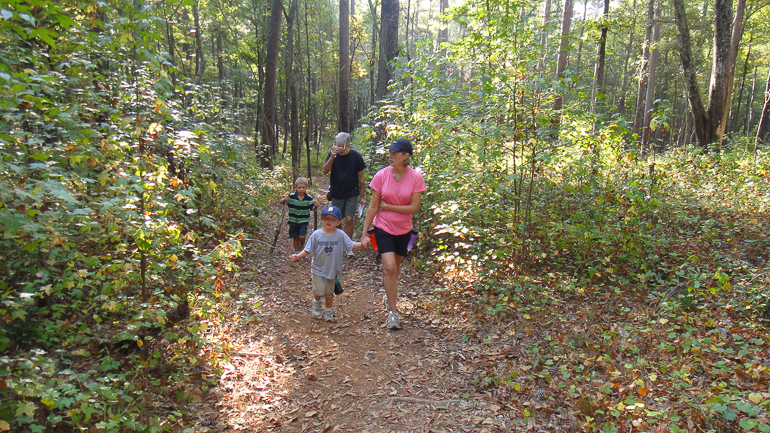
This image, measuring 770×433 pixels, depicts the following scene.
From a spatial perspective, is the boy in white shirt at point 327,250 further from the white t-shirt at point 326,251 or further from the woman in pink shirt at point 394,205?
the woman in pink shirt at point 394,205

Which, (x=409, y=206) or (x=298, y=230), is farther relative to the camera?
(x=298, y=230)

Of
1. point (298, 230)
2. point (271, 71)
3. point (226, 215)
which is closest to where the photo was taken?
point (298, 230)

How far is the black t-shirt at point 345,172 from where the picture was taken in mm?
7293

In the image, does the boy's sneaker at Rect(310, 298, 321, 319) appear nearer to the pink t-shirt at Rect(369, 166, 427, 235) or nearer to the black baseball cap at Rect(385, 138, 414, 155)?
the pink t-shirt at Rect(369, 166, 427, 235)

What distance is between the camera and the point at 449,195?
6902 mm

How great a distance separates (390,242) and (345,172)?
2.80m

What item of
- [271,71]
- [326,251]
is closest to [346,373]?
[326,251]

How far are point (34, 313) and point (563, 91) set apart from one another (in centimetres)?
664

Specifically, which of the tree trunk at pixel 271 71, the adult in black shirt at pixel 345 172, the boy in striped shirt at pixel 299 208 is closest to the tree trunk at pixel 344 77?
the tree trunk at pixel 271 71

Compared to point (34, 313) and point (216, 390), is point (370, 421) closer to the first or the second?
point (216, 390)

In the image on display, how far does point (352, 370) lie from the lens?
4.26 meters

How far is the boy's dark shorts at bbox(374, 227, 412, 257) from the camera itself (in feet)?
16.0

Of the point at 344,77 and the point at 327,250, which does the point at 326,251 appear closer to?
the point at 327,250

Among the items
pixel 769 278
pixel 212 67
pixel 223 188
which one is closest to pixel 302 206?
pixel 223 188
